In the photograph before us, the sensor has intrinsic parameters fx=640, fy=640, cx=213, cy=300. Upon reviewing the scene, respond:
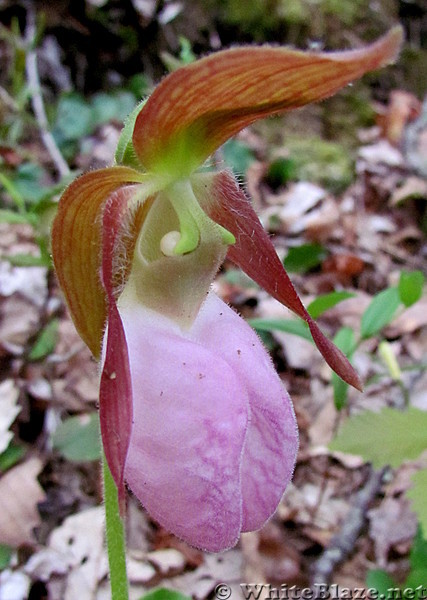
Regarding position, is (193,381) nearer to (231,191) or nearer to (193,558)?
(231,191)

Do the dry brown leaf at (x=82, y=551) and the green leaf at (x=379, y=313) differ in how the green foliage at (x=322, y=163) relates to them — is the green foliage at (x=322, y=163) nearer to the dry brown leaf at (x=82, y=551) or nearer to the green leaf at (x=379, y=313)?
the green leaf at (x=379, y=313)

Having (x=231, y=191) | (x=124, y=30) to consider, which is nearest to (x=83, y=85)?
(x=124, y=30)

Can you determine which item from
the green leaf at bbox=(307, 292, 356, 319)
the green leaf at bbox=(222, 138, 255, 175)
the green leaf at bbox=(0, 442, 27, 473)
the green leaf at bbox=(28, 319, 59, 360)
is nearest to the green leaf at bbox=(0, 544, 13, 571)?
the green leaf at bbox=(0, 442, 27, 473)

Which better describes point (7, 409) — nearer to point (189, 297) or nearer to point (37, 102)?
point (189, 297)

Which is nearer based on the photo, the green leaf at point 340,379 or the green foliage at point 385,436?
the green foliage at point 385,436

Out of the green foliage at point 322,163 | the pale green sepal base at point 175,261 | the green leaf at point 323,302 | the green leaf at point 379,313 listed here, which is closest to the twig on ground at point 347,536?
the green leaf at point 379,313

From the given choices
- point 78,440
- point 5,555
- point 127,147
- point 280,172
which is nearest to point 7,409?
point 78,440
